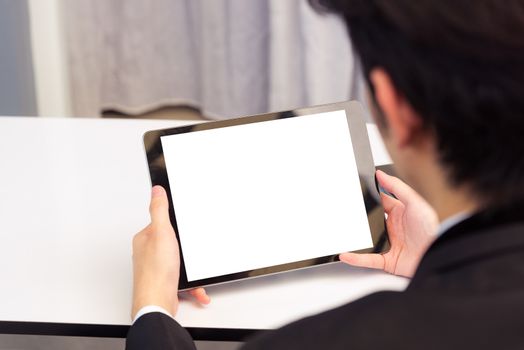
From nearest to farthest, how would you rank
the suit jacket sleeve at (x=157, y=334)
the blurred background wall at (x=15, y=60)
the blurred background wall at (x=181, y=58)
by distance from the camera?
the suit jacket sleeve at (x=157, y=334), the blurred background wall at (x=15, y=60), the blurred background wall at (x=181, y=58)

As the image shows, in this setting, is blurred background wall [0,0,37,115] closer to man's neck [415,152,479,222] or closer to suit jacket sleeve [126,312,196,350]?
suit jacket sleeve [126,312,196,350]

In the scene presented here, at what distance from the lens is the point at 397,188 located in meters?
1.05

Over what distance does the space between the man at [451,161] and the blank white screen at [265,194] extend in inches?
14.4

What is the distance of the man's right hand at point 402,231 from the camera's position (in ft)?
3.25

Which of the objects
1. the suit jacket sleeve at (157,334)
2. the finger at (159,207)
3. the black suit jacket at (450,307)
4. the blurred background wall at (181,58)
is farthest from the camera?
the blurred background wall at (181,58)

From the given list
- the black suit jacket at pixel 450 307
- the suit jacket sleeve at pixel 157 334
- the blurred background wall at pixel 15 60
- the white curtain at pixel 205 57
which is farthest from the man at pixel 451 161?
the white curtain at pixel 205 57

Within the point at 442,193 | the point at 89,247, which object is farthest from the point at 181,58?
the point at 442,193

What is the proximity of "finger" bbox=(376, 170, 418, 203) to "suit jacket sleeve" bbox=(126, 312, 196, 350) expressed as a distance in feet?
1.20

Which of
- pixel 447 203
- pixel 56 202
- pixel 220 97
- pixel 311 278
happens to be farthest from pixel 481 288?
pixel 220 97

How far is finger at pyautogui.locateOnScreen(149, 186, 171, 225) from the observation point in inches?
37.2

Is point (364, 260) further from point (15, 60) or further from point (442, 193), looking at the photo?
point (15, 60)

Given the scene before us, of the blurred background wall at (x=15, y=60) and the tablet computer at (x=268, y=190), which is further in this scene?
the blurred background wall at (x=15, y=60)

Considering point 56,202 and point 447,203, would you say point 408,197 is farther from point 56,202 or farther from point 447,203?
point 56,202

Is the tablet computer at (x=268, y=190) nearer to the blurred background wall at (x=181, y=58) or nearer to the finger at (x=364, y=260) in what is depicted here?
the finger at (x=364, y=260)
